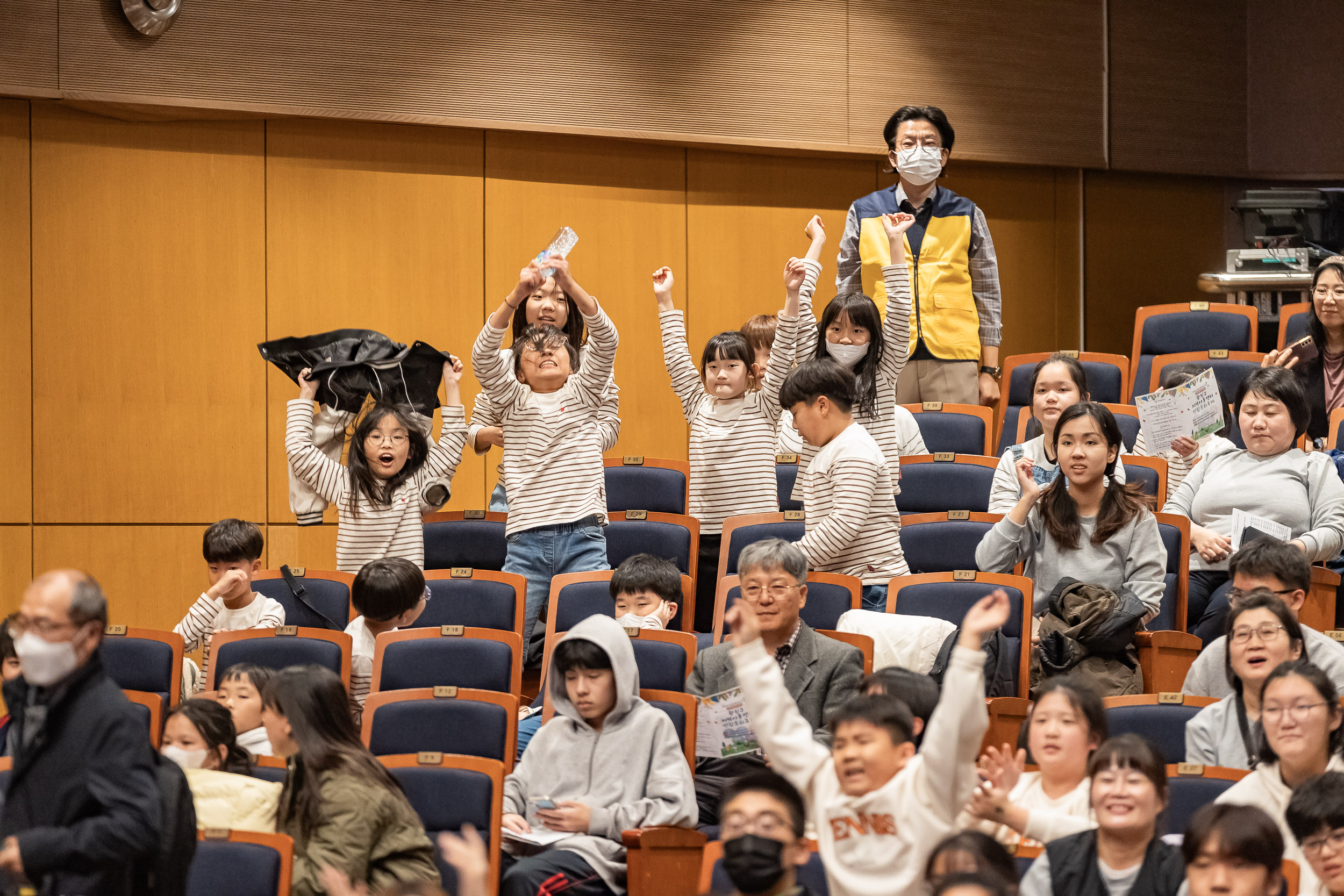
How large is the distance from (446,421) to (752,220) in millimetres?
3109

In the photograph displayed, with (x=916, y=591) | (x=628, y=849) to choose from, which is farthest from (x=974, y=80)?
(x=628, y=849)

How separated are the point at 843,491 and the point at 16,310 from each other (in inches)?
150

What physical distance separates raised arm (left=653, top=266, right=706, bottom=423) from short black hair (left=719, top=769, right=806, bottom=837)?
254 cm

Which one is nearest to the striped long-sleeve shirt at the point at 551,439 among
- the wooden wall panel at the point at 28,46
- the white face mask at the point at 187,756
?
the white face mask at the point at 187,756

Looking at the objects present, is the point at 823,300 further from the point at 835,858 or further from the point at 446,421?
the point at 835,858

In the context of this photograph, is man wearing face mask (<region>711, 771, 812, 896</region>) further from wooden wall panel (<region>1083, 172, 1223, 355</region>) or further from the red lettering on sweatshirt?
wooden wall panel (<region>1083, 172, 1223, 355</region>)

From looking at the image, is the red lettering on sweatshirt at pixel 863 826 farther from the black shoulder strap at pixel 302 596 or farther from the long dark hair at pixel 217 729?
the black shoulder strap at pixel 302 596

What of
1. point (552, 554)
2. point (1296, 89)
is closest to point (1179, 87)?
point (1296, 89)

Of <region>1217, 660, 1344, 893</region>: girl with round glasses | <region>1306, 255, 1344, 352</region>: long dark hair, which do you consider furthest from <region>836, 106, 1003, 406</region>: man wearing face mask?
<region>1217, 660, 1344, 893</region>: girl with round glasses

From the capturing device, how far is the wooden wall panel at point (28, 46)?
5.93 meters

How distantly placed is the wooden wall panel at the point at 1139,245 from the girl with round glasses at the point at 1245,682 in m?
5.24

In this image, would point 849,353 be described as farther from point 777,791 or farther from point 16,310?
→ point 16,310

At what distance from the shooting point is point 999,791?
2582 mm

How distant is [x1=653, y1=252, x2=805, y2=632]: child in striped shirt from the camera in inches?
190
